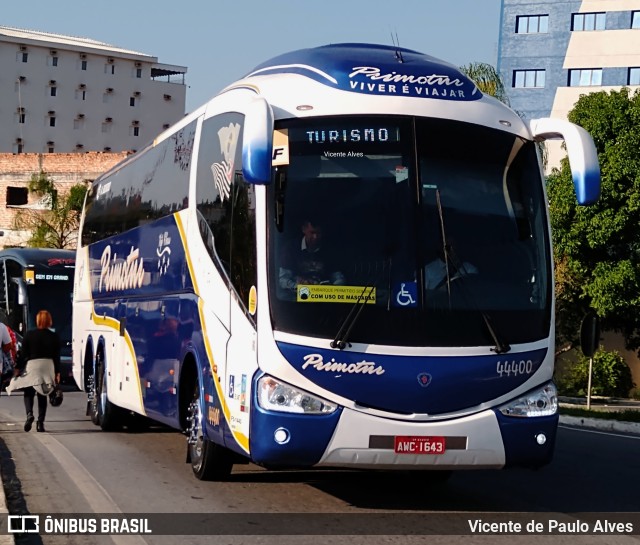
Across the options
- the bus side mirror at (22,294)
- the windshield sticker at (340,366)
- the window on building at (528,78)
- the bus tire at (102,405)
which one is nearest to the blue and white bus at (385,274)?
the windshield sticker at (340,366)

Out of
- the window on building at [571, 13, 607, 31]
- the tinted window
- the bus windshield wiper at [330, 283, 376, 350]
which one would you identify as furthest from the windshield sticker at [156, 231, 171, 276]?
the window on building at [571, 13, 607, 31]

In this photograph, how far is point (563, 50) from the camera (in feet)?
224

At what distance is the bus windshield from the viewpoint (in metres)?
9.85

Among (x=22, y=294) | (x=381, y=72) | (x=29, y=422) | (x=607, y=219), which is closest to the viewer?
(x=381, y=72)

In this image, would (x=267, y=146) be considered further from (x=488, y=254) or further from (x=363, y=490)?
(x=363, y=490)

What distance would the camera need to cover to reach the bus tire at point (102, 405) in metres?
18.0

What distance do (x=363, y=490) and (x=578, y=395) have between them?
31.1 metres

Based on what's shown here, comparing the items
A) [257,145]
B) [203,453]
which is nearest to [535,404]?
[257,145]

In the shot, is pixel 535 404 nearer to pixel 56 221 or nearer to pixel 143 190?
pixel 143 190

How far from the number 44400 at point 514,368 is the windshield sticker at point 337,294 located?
3.61 feet

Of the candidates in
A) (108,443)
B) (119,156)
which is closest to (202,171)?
(108,443)

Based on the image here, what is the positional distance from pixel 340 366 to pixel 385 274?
2.61 ft

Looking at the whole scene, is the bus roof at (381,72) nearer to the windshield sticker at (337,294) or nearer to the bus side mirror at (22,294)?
Answer: the windshield sticker at (337,294)

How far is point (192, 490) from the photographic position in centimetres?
1149
